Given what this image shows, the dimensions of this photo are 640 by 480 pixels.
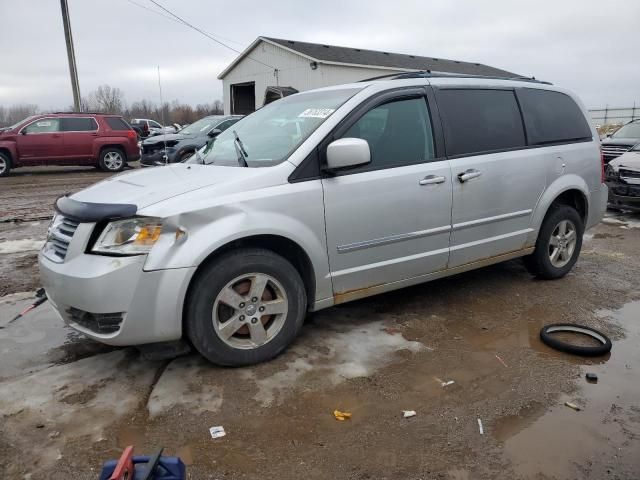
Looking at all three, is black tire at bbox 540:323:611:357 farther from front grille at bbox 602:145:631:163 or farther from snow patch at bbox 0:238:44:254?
front grille at bbox 602:145:631:163

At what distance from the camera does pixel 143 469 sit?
1.84 meters

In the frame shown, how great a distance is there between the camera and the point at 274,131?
3.97m

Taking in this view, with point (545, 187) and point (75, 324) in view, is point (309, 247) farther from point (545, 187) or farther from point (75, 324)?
point (545, 187)

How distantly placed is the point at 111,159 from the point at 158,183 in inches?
536

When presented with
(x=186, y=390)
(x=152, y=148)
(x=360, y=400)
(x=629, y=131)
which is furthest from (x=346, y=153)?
(x=152, y=148)

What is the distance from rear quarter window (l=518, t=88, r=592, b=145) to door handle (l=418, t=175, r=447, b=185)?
1.27 meters

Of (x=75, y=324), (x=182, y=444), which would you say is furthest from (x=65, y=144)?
(x=182, y=444)

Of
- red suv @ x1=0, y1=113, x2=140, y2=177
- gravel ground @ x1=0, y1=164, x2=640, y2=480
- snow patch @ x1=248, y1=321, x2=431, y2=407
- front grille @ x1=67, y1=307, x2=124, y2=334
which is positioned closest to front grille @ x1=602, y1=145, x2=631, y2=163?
gravel ground @ x1=0, y1=164, x2=640, y2=480

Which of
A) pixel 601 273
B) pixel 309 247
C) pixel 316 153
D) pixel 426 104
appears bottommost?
pixel 601 273

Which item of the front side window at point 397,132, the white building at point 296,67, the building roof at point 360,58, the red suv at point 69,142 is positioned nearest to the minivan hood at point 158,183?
the front side window at point 397,132

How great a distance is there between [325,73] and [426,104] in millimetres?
23608

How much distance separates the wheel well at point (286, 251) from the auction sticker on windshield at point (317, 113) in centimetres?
97

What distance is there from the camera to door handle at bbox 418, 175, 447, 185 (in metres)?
3.86

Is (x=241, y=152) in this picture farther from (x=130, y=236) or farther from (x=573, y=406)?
(x=573, y=406)
